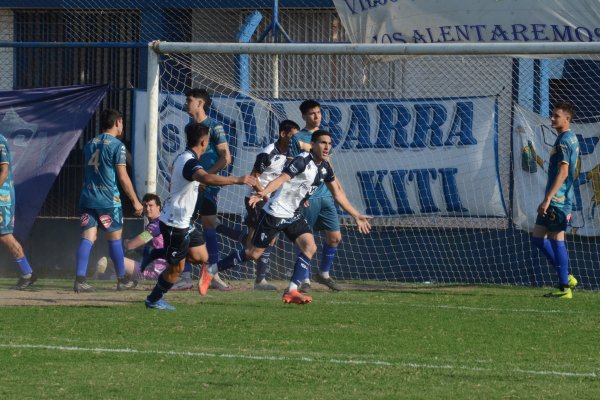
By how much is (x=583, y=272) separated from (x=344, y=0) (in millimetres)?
4549

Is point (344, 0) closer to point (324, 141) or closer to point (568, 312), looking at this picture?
point (324, 141)

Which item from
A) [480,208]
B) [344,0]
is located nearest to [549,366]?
[480,208]

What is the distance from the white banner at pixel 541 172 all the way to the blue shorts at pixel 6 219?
6081 millimetres

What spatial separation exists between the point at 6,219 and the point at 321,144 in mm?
3925

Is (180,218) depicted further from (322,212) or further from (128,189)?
(322,212)

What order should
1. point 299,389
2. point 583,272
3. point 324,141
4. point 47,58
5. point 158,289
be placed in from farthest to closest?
point 47,58, point 583,272, point 324,141, point 158,289, point 299,389

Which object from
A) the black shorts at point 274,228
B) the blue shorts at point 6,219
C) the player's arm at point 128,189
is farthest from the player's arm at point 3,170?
the black shorts at point 274,228

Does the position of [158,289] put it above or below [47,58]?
below

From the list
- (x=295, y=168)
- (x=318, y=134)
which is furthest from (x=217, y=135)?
(x=295, y=168)

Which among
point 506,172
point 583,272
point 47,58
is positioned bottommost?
point 583,272

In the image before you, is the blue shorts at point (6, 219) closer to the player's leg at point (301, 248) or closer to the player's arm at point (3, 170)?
the player's arm at point (3, 170)

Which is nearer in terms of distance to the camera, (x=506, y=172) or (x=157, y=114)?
(x=157, y=114)

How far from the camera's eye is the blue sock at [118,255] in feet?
44.4

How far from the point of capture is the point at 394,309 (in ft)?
38.3
